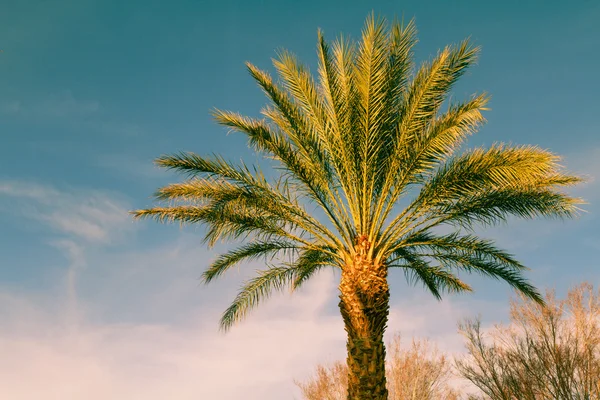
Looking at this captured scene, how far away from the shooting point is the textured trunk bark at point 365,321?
880 centimetres

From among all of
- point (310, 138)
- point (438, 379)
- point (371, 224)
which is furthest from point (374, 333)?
point (438, 379)

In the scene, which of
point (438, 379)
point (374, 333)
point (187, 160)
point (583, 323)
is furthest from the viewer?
point (438, 379)

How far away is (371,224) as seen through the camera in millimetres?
9922

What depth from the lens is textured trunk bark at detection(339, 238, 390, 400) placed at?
28.9 feet

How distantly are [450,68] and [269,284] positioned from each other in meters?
6.10

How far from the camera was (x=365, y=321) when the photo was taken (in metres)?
9.12

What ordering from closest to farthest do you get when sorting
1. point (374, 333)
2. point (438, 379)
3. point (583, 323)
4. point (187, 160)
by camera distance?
1. point (374, 333)
2. point (187, 160)
3. point (583, 323)
4. point (438, 379)

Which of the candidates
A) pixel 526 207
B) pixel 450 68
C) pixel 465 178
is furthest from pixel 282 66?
pixel 526 207

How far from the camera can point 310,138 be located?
33.3 feet

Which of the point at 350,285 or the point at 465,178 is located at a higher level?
the point at 465,178

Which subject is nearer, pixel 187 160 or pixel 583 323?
pixel 187 160

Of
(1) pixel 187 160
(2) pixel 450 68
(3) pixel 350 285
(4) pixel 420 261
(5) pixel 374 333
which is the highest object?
(2) pixel 450 68

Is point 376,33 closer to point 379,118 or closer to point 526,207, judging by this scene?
point 379,118

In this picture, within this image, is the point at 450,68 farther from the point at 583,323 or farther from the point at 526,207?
the point at 583,323
